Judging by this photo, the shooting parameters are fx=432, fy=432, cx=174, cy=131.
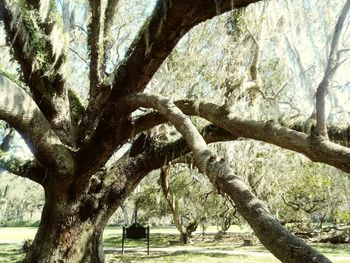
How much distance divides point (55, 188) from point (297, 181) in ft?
42.3

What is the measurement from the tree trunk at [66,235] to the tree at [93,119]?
0.04 ft

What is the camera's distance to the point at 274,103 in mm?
6254

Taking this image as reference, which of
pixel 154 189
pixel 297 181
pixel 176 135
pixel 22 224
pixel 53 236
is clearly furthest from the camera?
pixel 22 224

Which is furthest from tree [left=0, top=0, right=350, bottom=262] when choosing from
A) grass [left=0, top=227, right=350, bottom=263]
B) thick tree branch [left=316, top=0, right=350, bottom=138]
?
grass [left=0, top=227, right=350, bottom=263]

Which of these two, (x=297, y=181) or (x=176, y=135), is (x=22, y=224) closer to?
(x=297, y=181)

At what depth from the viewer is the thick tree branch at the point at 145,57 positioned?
4211 mm

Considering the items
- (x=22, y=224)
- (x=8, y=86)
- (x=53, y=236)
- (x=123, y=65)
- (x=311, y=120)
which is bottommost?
(x=53, y=236)

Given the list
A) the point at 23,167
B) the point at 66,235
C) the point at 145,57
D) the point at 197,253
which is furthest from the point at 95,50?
the point at 197,253

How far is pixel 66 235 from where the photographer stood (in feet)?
19.0

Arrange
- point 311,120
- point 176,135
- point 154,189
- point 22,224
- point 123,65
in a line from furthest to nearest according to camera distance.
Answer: point 22,224, point 154,189, point 176,135, point 123,65, point 311,120

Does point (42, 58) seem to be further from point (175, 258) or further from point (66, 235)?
point (175, 258)

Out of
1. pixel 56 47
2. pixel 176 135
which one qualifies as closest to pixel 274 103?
pixel 176 135

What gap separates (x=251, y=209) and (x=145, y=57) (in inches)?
114

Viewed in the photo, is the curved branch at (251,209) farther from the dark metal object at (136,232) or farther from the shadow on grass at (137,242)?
the shadow on grass at (137,242)
